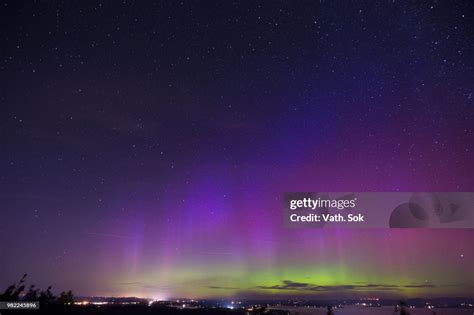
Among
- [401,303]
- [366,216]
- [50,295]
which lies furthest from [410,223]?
[50,295]

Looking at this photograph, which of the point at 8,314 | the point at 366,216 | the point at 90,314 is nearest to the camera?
the point at 366,216

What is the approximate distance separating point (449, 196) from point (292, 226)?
913 centimetres

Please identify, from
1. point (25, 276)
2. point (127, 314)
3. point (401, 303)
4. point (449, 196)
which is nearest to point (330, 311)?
point (401, 303)

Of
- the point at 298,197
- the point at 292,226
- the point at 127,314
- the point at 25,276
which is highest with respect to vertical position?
the point at 298,197

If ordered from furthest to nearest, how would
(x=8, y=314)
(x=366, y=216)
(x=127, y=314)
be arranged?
(x=127, y=314), (x=8, y=314), (x=366, y=216)

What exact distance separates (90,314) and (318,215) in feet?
76.0

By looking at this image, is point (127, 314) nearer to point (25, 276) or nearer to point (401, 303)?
point (25, 276)

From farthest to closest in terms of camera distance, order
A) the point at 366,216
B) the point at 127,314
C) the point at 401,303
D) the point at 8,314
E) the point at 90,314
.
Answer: the point at 127,314 < the point at 90,314 < the point at 8,314 < the point at 366,216 < the point at 401,303

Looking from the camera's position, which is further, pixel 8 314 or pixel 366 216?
pixel 8 314

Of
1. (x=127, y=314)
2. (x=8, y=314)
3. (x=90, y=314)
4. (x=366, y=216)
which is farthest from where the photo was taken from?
(x=127, y=314)

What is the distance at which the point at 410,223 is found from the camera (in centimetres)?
2333

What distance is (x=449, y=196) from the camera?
79.1 ft

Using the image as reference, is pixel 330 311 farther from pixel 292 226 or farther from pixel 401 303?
pixel 292 226

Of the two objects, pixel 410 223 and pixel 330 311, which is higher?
pixel 410 223
